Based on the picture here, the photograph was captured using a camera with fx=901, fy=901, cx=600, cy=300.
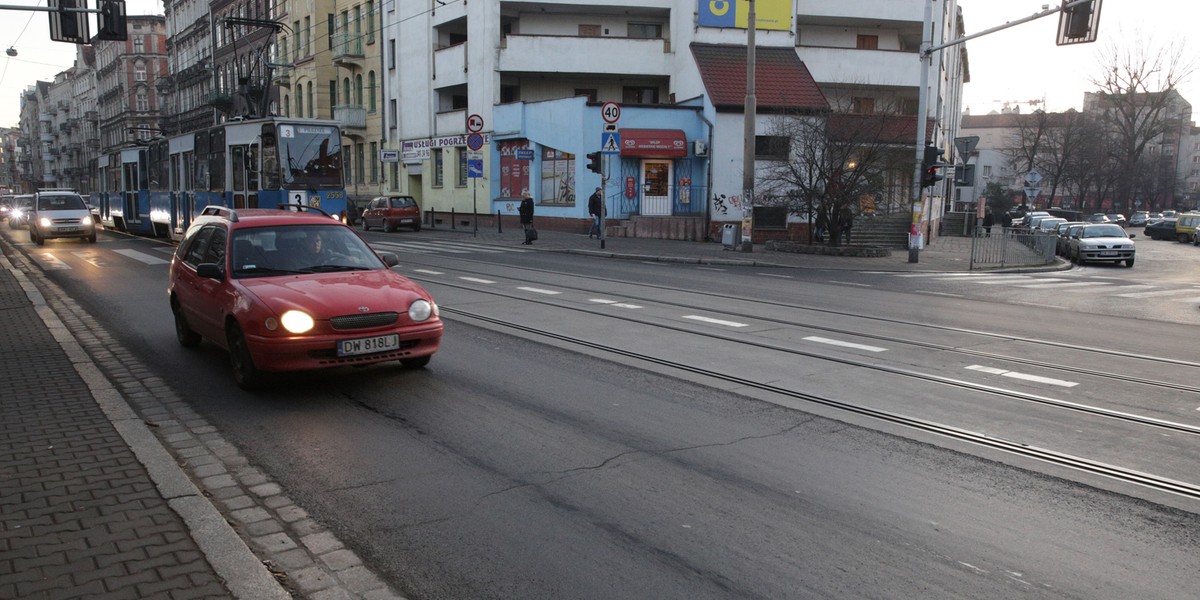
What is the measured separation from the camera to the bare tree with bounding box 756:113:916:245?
26.0m

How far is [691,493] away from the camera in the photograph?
529 centimetres

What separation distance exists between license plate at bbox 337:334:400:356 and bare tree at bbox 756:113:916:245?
2054 cm

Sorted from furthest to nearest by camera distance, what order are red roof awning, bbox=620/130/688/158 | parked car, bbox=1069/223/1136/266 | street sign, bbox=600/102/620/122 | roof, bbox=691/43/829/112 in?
1. red roof awning, bbox=620/130/688/158
2. roof, bbox=691/43/829/112
3. parked car, bbox=1069/223/1136/266
4. street sign, bbox=600/102/620/122

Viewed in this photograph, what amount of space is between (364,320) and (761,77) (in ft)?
97.0

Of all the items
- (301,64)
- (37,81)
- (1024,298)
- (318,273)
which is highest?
(37,81)

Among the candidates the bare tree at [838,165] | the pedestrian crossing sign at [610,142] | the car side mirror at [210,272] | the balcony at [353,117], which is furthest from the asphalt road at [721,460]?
the balcony at [353,117]

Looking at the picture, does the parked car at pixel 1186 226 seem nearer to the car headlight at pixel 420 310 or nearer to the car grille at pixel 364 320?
the car headlight at pixel 420 310

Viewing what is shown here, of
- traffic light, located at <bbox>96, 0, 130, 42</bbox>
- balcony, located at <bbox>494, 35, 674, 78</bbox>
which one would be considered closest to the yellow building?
balcony, located at <bbox>494, 35, 674, 78</bbox>

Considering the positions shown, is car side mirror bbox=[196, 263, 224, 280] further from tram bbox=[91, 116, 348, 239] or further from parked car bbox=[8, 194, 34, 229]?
parked car bbox=[8, 194, 34, 229]

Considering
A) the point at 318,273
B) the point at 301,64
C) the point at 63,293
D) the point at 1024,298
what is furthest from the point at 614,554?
the point at 301,64

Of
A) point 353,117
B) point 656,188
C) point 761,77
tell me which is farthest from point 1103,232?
point 353,117

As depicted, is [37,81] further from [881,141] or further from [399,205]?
[881,141]

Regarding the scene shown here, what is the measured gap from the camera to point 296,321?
24.4ft

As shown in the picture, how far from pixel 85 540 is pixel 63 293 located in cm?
1262
